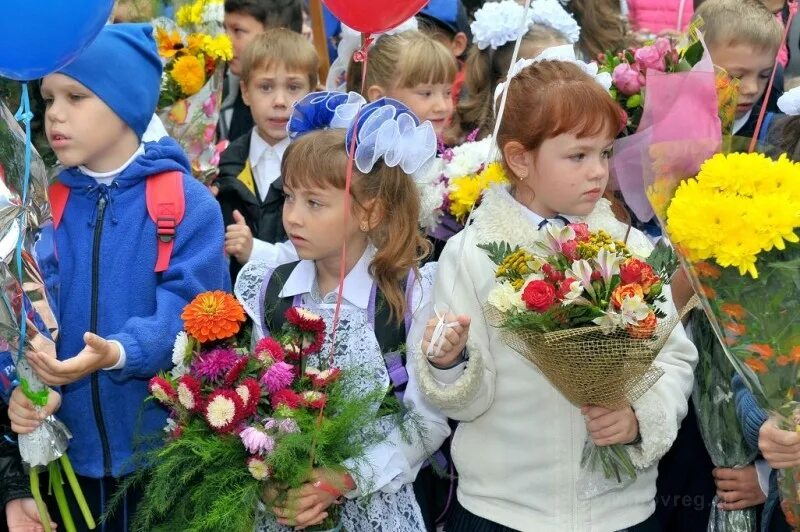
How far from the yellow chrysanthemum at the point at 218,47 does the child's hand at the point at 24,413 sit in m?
1.89

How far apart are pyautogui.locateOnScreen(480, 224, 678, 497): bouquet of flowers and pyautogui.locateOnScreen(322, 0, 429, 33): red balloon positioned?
765 millimetres

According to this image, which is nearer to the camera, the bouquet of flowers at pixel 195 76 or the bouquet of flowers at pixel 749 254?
the bouquet of flowers at pixel 749 254

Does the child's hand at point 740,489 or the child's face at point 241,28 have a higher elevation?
the child's face at point 241,28

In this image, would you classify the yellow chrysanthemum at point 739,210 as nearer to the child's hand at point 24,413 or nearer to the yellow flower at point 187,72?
the child's hand at point 24,413

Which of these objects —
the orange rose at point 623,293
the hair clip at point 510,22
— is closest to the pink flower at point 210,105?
the hair clip at point 510,22

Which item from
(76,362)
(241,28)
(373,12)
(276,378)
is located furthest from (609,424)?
(241,28)

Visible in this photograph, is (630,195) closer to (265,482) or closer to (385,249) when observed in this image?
(385,249)

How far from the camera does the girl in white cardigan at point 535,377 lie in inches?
128

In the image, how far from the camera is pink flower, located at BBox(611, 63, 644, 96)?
3.67m

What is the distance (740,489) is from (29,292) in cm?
229

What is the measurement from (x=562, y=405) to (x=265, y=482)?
884 millimetres

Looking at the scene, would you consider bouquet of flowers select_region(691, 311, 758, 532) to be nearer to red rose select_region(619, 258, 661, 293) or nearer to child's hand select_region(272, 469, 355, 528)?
red rose select_region(619, 258, 661, 293)

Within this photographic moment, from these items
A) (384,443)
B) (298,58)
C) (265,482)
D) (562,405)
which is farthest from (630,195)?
(298,58)

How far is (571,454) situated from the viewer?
10.8ft
